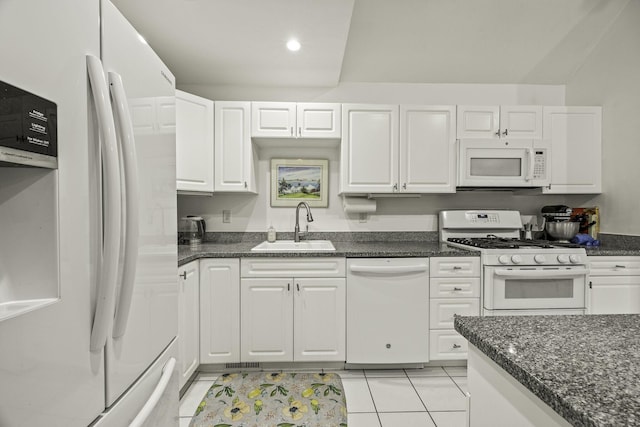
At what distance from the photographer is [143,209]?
3.11 ft

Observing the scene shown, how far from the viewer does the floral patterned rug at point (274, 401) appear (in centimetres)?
178

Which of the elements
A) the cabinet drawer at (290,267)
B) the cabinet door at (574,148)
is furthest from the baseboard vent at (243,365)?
the cabinet door at (574,148)

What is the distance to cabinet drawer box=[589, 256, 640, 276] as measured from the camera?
90.9 inches

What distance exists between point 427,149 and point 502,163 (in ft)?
2.23

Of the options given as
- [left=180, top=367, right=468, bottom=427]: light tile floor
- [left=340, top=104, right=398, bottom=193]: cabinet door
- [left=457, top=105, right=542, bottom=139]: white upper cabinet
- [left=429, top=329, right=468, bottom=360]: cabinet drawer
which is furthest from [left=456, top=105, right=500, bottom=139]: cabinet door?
[left=180, top=367, right=468, bottom=427]: light tile floor

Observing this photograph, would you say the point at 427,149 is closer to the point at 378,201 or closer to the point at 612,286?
the point at 378,201

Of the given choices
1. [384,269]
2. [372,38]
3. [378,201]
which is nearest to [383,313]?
[384,269]

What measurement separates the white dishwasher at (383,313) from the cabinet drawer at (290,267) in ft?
0.50

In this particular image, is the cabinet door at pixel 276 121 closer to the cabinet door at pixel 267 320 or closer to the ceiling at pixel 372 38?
the ceiling at pixel 372 38

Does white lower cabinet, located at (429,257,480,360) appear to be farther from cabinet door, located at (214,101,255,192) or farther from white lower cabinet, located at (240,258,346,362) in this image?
cabinet door, located at (214,101,255,192)

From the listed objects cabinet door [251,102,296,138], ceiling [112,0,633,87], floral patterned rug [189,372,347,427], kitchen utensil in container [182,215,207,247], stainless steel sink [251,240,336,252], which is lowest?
floral patterned rug [189,372,347,427]

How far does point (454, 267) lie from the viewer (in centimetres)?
232

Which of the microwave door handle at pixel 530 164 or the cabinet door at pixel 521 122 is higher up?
the cabinet door at pixel 521 122

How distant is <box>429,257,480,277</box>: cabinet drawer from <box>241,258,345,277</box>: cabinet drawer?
0.71 meters
